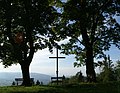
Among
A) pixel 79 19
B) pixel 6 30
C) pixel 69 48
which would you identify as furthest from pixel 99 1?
pixel 6 30

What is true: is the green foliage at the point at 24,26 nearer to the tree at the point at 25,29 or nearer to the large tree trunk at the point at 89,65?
the tree at the point at 25,29

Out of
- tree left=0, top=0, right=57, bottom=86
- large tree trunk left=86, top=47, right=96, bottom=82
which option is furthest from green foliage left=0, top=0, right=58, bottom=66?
large tree trunk left=86, top=47, right=96, bottom=82

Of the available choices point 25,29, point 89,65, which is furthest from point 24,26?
point 89,65

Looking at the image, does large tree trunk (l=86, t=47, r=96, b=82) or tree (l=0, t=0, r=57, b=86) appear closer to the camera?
tree (l=0, t=0, r=57, b=86)

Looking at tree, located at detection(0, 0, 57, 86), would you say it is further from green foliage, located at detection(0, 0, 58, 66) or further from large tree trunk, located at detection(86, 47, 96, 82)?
large tree trunk, located at detection(86, 47, 96, 82)

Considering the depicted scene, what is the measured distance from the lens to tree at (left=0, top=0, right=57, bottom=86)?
31.8 m

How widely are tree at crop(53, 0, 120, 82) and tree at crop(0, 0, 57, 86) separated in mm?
2434

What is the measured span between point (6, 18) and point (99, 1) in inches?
434

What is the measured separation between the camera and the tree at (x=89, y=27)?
3747 centimetres

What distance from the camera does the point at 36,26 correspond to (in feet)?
108

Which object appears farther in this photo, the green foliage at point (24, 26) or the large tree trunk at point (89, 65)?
the large tree trunk at point (89, 65)

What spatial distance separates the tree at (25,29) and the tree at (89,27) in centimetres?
243

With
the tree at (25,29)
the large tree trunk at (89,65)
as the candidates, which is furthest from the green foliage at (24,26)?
the large tree trunk at (89,65)

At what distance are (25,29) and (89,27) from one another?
25.0 ft
